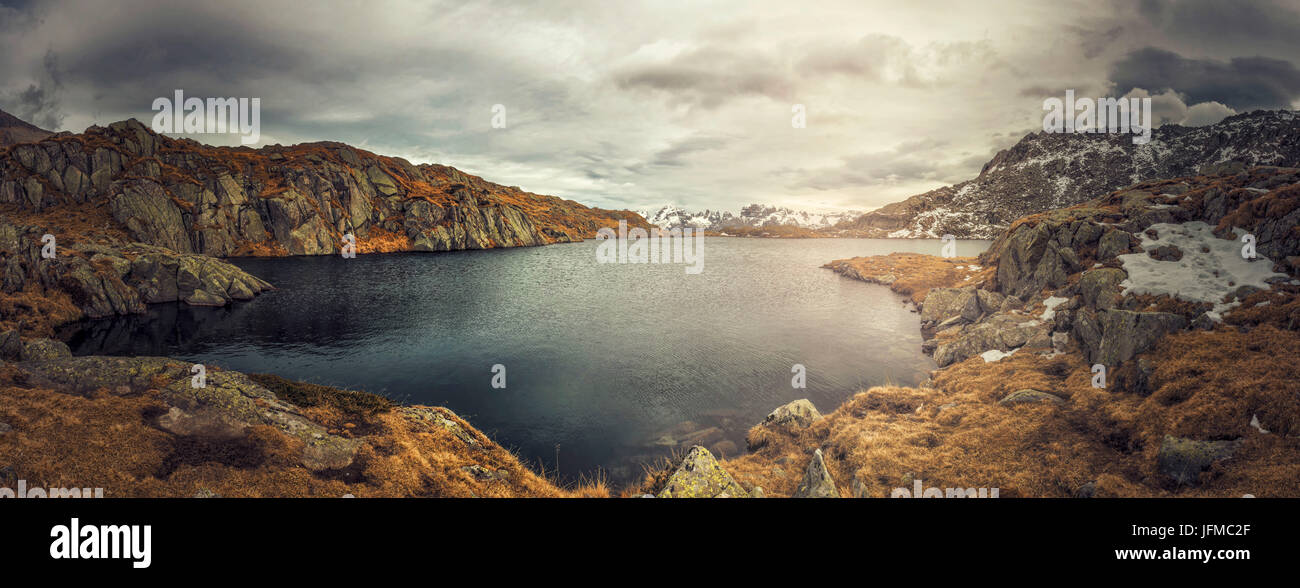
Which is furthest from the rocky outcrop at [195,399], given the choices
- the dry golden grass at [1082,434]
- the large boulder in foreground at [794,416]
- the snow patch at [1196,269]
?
the snow patch at [1196,269]

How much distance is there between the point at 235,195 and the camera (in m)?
99.5

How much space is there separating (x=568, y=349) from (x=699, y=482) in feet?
83.4

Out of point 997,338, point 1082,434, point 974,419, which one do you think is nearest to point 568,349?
point 974,419

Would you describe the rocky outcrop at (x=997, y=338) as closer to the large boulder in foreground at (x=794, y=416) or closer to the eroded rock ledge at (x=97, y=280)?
the large boulder in foreground at (x=794, y=416)

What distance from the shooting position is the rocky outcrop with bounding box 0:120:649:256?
84750mm

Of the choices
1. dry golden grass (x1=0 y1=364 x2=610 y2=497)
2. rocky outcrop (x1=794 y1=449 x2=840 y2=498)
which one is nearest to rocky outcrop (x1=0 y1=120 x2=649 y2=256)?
dry golden grass (x1=0 y1=364 x2=610 y2=497)

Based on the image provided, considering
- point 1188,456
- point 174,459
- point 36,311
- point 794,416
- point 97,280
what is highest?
point 97,280

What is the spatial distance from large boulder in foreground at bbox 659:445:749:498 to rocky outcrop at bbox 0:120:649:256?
97.8 metres

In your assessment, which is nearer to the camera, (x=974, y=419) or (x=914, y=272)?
(x=974, y=419)

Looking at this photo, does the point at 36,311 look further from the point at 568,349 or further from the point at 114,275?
the point at 568,349

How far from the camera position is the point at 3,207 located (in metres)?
80.2
